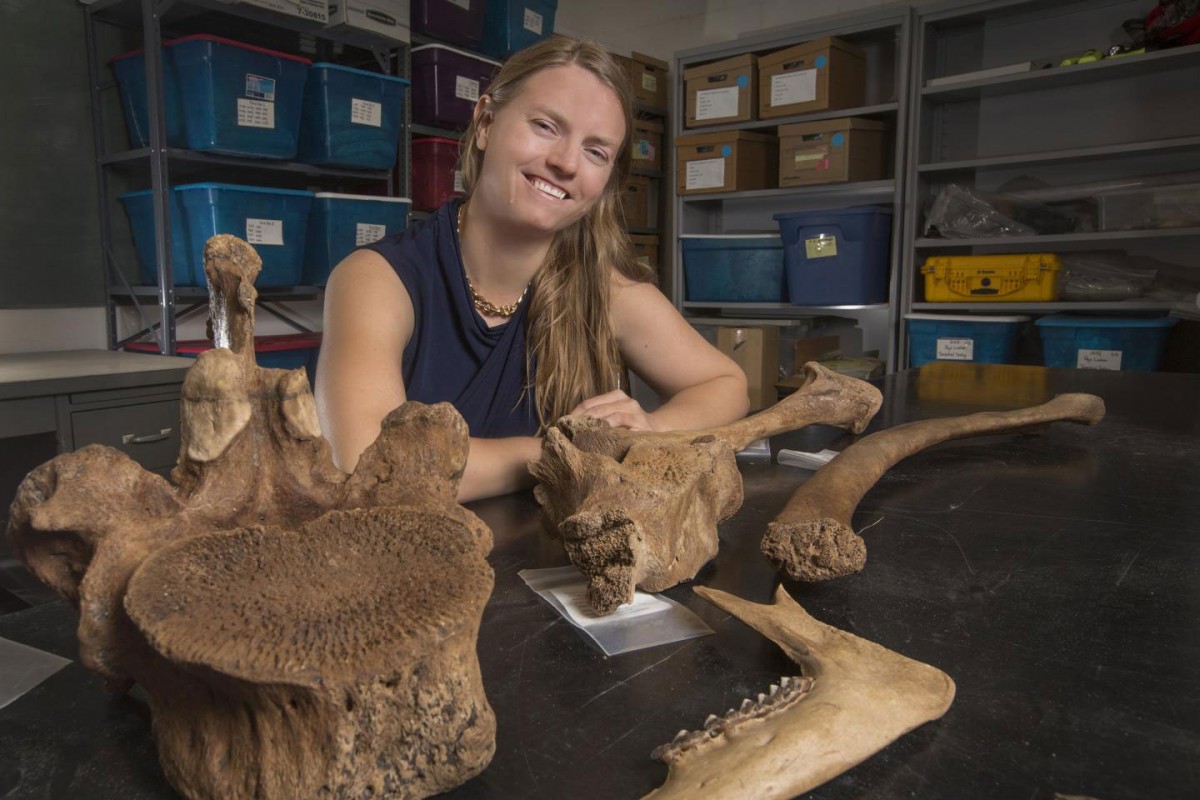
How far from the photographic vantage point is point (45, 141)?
2.88m

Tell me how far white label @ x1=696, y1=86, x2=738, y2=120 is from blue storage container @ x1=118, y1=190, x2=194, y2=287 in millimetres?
2620

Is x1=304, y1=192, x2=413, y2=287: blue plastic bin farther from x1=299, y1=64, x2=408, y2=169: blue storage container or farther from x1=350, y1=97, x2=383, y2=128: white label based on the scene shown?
x1=350, y1=97, x2=383, y2=128: white label

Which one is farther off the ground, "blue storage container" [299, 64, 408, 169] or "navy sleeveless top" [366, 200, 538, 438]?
"blue storage container" [299, 64, 408, 169]

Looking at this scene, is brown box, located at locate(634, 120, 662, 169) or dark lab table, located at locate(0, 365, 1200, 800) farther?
brown box, located at locate(634, 120, 662, 169)

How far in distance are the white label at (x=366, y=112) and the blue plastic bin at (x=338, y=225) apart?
0.29 meters

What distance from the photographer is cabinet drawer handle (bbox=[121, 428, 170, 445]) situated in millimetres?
2291

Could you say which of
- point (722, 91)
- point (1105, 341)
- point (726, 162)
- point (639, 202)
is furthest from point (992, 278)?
point (639, 202)

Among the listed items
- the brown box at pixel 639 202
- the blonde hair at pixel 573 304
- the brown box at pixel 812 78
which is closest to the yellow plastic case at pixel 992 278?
the brown box at pixel 812 78

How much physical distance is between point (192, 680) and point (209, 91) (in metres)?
2.82

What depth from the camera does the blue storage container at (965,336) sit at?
143 inches

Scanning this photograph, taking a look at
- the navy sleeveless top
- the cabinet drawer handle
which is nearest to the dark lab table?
the navy sleeveless top

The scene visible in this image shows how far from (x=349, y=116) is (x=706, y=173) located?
1.90m

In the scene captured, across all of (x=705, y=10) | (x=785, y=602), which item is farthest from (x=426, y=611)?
(x=705, y=10)

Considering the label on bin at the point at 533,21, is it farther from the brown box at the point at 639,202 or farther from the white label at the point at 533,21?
the brown box at the point at 639,202
